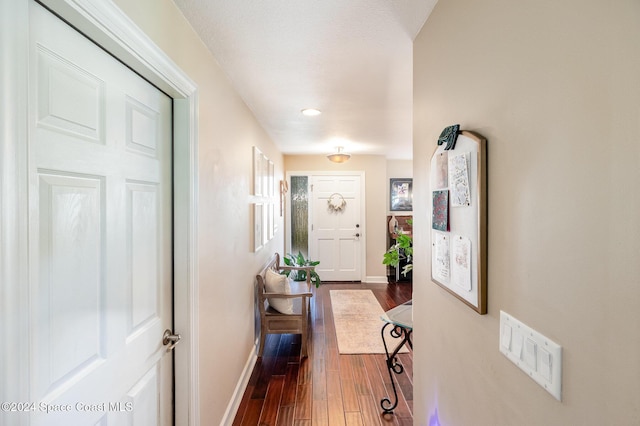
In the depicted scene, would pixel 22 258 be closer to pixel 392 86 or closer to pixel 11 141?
pixel 11 141

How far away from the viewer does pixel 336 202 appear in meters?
5.46

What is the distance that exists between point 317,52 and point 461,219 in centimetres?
123

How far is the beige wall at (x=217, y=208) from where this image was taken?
127cm

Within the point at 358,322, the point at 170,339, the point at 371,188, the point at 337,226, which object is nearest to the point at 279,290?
the point at 358,322

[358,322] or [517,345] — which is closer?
[517,345]

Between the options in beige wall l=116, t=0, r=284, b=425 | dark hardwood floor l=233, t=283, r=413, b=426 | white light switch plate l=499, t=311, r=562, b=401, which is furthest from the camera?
dark hardwood floor l=233, t=283, r=413, b=426

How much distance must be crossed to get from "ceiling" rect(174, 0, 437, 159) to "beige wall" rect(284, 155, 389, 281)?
237 cm

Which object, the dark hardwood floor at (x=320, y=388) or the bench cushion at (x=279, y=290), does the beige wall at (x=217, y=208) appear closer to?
the dark hardwood floor at (x=320, y=388)

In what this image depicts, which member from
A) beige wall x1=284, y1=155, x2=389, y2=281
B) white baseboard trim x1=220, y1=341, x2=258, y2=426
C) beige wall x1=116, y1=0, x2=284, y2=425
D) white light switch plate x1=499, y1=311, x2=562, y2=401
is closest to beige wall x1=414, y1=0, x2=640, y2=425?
white light switch plate x1=499, y1=311, x2=562, y2=401

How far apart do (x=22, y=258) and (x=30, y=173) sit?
0.20 metres

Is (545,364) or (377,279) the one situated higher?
(545,364)

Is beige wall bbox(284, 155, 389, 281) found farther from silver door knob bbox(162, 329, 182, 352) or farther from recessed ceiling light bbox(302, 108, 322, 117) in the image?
silver door knob bbox(162, 329, 182, 352)

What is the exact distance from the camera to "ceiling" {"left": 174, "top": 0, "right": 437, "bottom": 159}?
128 cm

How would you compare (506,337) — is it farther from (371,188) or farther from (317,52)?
(371,188)
